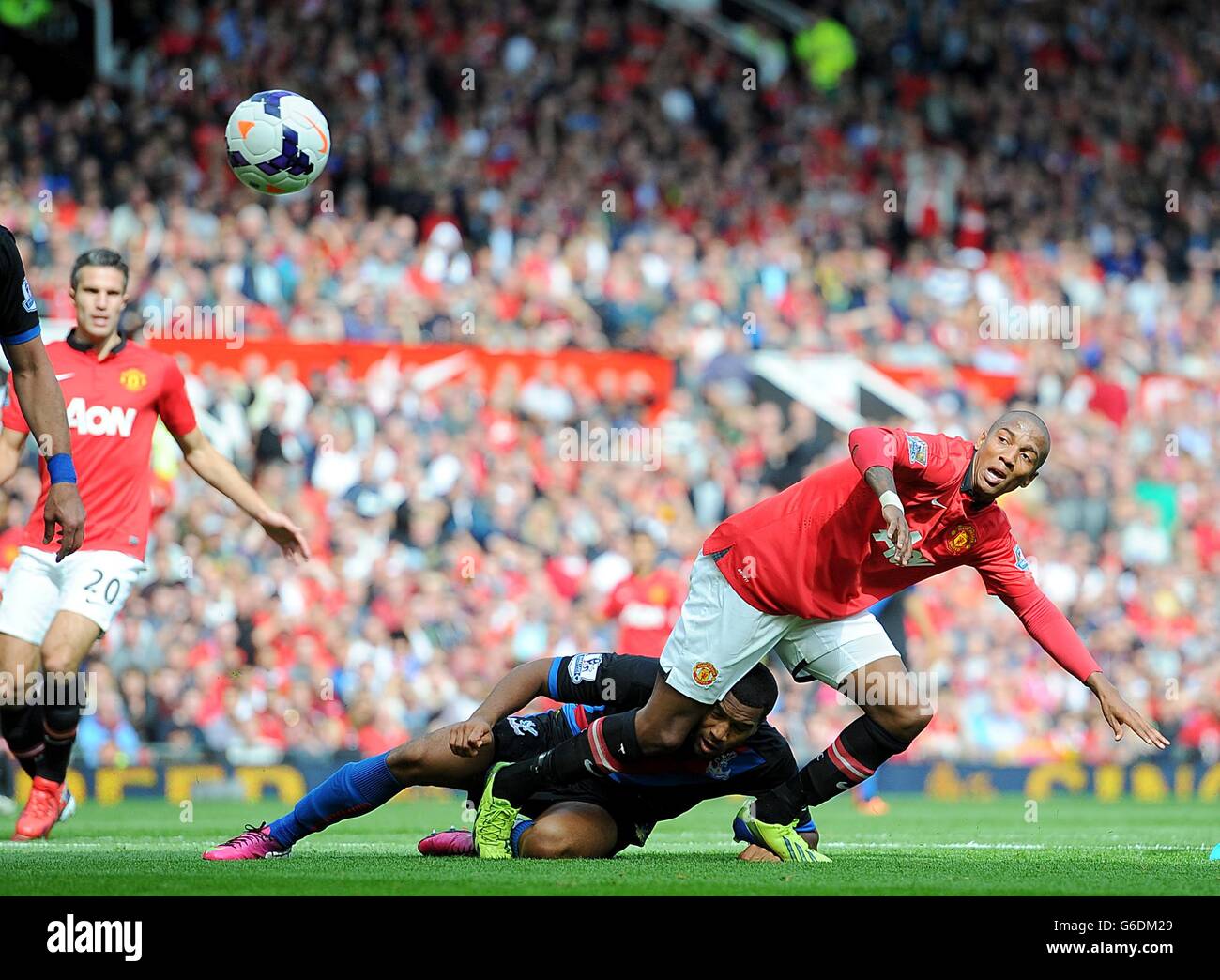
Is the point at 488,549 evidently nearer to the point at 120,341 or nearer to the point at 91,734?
the point at 91,734

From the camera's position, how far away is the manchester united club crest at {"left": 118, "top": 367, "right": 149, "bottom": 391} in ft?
29.1

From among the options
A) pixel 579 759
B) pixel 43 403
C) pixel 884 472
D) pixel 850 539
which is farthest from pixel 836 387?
pixel 43 403

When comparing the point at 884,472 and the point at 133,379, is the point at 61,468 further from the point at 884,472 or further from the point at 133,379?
the point at 884,472

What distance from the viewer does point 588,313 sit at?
17.6m

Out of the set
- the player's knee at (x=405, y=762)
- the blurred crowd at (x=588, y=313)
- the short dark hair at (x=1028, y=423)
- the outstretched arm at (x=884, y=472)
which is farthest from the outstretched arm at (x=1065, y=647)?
the blurred crowd at (x=588, y=313)

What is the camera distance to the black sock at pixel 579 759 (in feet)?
23.5

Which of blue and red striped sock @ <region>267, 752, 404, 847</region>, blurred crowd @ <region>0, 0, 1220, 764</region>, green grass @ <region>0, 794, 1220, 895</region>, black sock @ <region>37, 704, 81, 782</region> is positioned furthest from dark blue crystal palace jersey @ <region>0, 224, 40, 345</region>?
blurred crowd @ <region>0, 0, 1220, 764</region>

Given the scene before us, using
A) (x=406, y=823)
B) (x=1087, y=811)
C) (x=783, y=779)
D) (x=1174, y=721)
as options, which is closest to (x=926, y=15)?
(x=1174, y=721)

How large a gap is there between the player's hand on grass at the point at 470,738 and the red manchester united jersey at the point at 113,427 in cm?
283

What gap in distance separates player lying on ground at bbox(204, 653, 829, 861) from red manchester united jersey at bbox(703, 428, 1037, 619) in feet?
1.25

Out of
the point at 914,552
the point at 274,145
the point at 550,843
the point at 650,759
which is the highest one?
the point at 274,145

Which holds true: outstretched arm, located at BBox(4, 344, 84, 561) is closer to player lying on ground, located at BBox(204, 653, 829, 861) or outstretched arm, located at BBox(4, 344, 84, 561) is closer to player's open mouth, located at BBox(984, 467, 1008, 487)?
player lying on ground, located at BBox(204, 653, 829, 861)

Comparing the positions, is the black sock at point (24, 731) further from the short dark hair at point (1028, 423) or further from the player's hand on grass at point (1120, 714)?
the player's hand on grass at point (1120, 714)

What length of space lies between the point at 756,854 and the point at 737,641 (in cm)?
87
